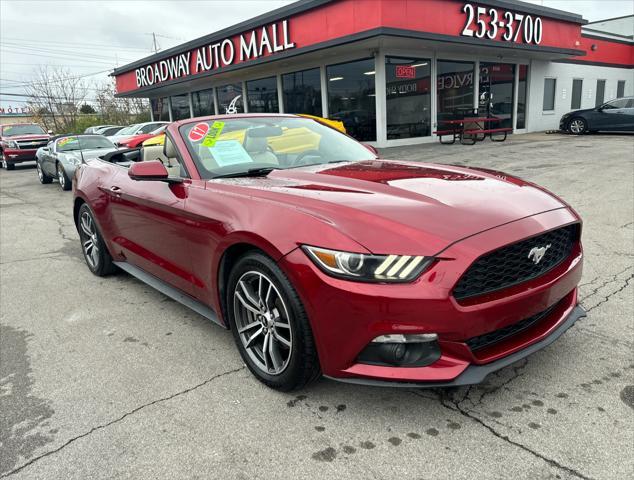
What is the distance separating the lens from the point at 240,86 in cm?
2167

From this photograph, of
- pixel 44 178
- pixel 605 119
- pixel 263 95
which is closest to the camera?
pixel 44 178

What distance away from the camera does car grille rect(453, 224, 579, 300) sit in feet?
6.95

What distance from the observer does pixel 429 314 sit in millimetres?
2037

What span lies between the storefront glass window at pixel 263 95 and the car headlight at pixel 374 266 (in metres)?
18.7

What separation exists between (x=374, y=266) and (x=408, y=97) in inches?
618

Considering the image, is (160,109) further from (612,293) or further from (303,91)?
(612,293)

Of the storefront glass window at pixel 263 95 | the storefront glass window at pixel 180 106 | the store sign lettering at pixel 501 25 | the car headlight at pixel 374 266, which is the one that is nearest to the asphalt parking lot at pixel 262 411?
the car headlight at pixel 374 266

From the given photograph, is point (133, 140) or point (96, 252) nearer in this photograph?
point (96, 252)

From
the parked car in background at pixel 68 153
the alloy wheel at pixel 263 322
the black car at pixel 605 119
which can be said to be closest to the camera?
the alloy wheel at pixel 263 322

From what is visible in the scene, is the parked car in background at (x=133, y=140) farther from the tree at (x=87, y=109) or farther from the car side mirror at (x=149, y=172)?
the tree at (x=87, y=109)

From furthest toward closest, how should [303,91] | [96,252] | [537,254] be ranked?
[303,91] < [96,252] < [537,254]

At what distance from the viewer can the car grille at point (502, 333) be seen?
217cm

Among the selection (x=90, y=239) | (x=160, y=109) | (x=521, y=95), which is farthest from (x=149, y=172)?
(x=160, y=109)

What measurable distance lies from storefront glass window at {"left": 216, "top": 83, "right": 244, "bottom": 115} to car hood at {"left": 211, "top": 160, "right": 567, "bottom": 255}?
767 inches
